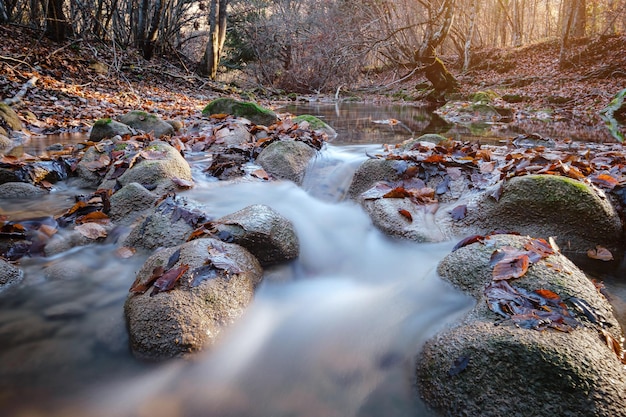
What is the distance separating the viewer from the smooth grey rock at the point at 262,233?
2750mm

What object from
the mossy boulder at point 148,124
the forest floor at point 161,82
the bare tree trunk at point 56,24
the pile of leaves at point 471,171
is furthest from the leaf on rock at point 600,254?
the bare tree trunk at point 56,24

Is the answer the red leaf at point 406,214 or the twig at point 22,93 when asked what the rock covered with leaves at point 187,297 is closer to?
the red leaf at point 406,214

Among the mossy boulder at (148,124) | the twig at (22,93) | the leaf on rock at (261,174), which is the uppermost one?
the twig at (22,93)

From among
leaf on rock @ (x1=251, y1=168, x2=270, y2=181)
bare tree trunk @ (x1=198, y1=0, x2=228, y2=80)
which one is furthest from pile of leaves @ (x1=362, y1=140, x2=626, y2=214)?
bare tree trunk @ (x1=198, y1=0, x2=228, y2=80)

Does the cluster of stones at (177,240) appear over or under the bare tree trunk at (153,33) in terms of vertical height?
under

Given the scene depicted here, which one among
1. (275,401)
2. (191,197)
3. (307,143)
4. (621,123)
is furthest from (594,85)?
(275,401)

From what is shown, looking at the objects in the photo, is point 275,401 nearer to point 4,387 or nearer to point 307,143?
point 4,387

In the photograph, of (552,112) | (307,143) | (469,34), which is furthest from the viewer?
(469,34)

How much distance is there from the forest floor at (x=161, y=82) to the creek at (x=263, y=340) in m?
6.46

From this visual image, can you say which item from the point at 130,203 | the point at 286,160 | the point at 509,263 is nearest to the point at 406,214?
the point at 509,263

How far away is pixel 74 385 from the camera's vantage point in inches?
72.3

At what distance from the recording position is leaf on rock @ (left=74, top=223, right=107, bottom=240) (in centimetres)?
320

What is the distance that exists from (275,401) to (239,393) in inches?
6.9

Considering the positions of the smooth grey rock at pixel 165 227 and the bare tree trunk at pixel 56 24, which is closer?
the smooth grey rock at pixel 165 227
